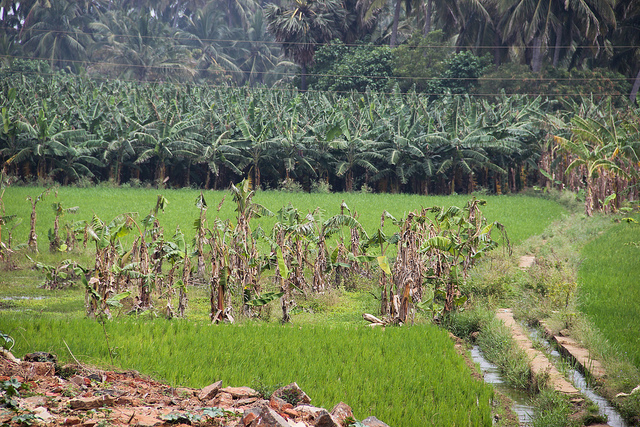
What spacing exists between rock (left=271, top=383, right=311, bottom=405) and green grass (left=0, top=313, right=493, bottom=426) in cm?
21

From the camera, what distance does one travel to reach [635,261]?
10.2 metres

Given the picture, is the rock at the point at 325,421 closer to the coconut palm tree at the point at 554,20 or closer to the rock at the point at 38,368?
the rock at the point at 38,368

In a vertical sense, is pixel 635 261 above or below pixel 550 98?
below

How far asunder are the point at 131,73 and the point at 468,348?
140ft

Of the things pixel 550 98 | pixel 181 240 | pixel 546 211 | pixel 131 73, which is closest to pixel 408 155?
pixel 546 211

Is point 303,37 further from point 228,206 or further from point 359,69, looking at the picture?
point 228,206

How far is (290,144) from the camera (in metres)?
22.5

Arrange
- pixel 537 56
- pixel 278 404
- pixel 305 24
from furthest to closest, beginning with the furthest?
1. pixel 305 24
2. pixel 537 56
3. pixel 278 404

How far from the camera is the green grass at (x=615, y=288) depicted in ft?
21.1

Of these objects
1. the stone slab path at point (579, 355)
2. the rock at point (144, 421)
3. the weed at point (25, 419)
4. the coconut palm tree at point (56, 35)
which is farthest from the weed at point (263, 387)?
the coconut palm tree at point (56, 35)

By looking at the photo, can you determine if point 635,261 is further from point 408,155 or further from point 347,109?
point 347,109

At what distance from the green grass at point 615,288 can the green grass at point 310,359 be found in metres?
1.83

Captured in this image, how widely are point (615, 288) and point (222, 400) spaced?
21.4ft

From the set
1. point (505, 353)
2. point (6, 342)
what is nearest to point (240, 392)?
point (6, 342)
